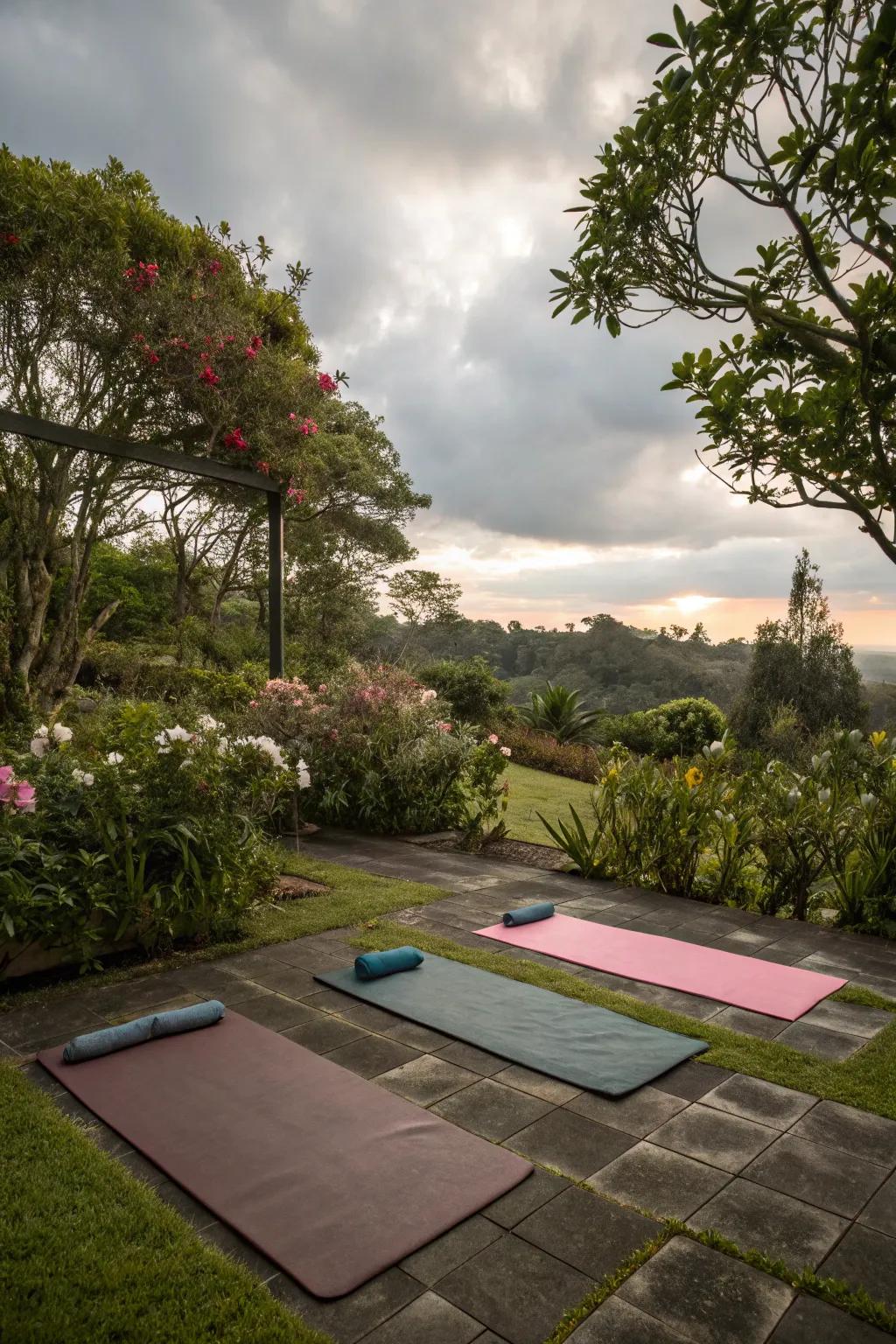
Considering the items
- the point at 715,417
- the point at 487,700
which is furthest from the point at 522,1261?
the point at 487,700

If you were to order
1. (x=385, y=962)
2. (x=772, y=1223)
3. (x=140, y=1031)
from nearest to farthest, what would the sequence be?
1. (x=772, y=1223)
2. (x=140, y=1031)
3. (x=385, y=962)

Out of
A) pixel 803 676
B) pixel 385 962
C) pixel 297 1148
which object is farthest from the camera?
pixel 803 676

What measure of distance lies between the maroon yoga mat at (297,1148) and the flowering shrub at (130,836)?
28.0 inches

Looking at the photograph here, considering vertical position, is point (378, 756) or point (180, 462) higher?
point (180, 462)

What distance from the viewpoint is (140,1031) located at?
2775mm

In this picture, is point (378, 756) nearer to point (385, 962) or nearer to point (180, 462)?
point (180, 462)

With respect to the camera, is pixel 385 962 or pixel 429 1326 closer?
pixel 429 1326

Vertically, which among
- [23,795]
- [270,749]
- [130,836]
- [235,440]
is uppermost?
[235,440]

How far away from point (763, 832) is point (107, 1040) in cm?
347

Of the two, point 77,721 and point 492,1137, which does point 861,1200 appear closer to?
point 492,1137

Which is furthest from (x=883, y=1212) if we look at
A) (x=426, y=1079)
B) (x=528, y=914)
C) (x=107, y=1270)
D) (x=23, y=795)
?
(x=23, y=795)

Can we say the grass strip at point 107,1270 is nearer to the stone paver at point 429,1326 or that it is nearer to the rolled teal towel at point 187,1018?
the stone paver at point 429,1326

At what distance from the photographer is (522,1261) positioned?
69.3 inches

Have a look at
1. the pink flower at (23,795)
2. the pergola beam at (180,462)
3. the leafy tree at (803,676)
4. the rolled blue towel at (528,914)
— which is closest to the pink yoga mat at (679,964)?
the rolled blue towel at (528,914)
